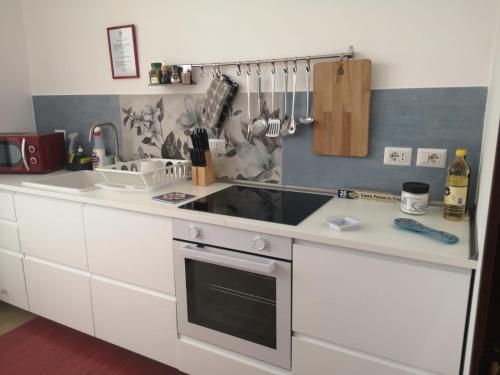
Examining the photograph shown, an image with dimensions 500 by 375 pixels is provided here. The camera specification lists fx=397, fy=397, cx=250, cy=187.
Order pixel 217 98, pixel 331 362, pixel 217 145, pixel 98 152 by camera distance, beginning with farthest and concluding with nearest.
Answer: pixel 98 152, pixel 217 145, pixel 217 98, pixel 331 362

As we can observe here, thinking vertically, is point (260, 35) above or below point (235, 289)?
above

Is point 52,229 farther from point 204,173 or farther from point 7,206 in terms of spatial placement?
point 204,173

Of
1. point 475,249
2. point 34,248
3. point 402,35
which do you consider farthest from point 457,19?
point 34,248

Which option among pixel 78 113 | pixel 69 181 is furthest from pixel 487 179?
pixel 78 113

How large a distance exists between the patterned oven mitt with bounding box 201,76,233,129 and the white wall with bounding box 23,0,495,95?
114mm

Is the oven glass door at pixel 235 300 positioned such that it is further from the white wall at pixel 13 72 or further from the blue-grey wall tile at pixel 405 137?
the white wall at pixel 13 72

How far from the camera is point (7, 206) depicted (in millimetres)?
2342

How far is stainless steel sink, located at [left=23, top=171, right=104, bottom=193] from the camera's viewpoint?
7.17 ft

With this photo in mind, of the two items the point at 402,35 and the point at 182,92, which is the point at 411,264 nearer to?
the point at 402,35

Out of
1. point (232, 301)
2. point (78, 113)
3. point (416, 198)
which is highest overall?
point (78, 113)

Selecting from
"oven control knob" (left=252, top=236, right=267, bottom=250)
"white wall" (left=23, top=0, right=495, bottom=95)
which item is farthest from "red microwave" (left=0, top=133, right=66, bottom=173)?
"oven control knob" (left=252, top=236, right=267, bottom=250)

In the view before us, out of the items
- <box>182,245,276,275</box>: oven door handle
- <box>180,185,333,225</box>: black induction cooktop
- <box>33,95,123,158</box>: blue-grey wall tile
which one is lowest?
<box>182,245,276,275</box>: oven door handle

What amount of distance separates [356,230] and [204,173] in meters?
0.98

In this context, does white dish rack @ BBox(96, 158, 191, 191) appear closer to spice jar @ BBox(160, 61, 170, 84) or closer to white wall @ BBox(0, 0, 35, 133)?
spice jar @ BBox(160, 61, 170, 84)
